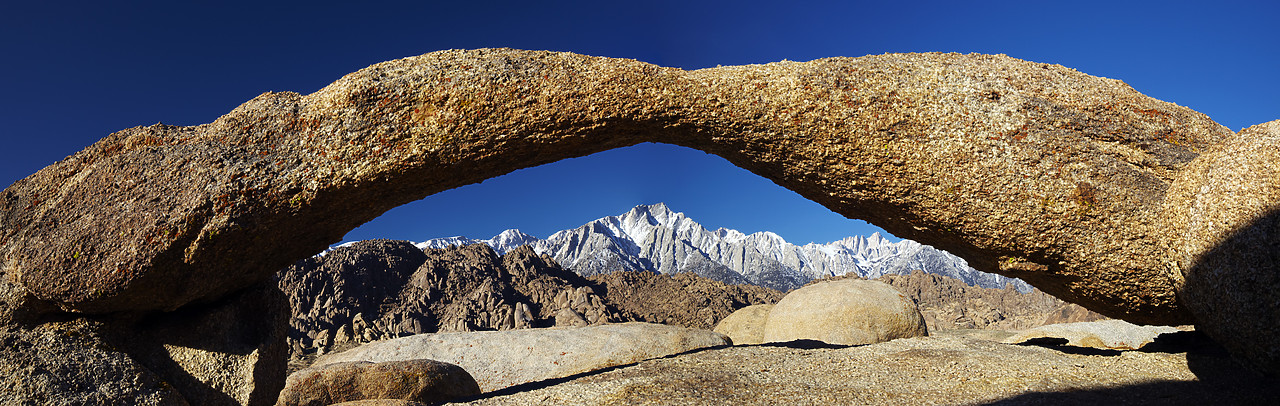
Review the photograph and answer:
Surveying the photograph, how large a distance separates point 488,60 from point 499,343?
13091mm

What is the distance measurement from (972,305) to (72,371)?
5481 cm

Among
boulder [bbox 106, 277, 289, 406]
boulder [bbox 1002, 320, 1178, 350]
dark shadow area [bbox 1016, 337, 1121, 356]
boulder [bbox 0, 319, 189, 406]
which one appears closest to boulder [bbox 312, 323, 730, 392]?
dark shadow area [bbox 1016, 337, 1121, 356]

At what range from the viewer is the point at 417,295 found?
1583 inches

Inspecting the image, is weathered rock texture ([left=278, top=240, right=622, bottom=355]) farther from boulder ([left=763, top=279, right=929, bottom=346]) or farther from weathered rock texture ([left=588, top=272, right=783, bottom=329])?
boulder ([left=763, top=279, right=929, bottom=346])

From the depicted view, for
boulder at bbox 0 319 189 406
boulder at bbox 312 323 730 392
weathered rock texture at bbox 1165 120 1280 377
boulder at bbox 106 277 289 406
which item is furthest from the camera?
boulder at bbox 312 323 730 392

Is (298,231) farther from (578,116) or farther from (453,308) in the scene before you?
(453,308)

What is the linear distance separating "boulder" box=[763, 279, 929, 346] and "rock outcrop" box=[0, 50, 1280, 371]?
9.86m

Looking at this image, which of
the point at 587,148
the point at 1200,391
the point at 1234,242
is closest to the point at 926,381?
the point at 1200,391

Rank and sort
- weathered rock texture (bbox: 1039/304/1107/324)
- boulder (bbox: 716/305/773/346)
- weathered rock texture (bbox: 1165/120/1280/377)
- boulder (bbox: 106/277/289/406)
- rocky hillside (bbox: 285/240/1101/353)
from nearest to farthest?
weathered rock texture (bbox: 1165/120/1280/377) → boulder (bbox: 106/277/289/406) → boulder (bbox: 716/305/773/346) → weathered rock texture (bbox: 1039/304/1107/324) → rocky hillside (bbox: 285/240/1101/353)

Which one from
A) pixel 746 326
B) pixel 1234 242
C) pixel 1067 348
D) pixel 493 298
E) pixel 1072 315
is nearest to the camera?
pixel 1234 242

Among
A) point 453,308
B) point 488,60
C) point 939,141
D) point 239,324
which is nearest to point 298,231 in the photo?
point 239,324

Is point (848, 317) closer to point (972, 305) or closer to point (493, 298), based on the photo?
point (493, 298)

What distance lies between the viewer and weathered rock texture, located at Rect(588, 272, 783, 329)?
138 ft

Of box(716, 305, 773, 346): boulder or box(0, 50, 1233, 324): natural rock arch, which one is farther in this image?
box(716, 305, 773, 346): boulder
